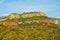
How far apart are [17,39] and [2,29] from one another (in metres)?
10.4

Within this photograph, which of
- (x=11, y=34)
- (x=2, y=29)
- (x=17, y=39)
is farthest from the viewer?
(x=2, y=29)

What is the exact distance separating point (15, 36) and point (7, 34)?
268 centimetres

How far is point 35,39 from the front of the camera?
190 ft

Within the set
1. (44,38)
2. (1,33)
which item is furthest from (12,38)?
(44,38)

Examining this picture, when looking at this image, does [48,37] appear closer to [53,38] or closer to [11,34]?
[53,38]

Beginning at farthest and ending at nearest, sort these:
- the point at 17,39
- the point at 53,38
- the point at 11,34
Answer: the point at 53,38
the point at 11,34
the point at 17,39

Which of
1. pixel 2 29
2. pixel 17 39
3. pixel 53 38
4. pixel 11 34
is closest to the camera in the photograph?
pixel 17 39

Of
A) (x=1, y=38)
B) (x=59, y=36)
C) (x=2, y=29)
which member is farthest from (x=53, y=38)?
(x=1, y=38)

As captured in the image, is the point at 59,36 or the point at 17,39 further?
the point at 59,36

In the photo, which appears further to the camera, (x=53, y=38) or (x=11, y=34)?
(x=53, y=38)

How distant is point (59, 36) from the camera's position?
61.1 metres

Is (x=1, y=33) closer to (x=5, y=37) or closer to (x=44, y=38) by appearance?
(x=5, y=37)

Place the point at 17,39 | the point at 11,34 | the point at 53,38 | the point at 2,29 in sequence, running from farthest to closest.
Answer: the point at 53,38 → the point at 2,29 → the point at 11,34 → the point at 17,39

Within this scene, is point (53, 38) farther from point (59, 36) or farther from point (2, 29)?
point (2, 29)
